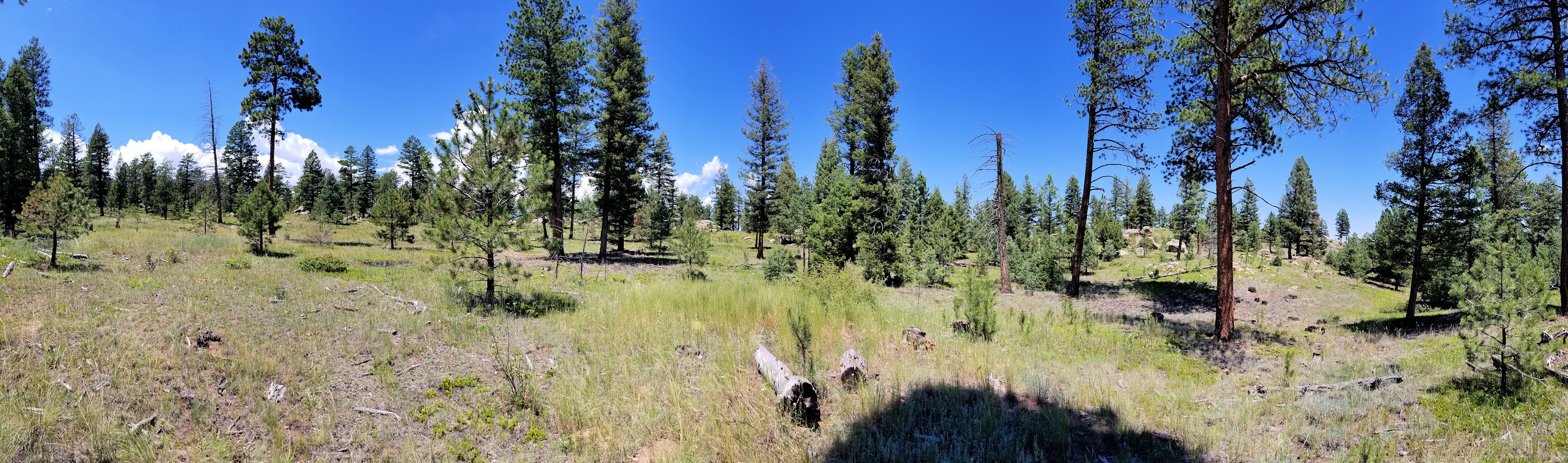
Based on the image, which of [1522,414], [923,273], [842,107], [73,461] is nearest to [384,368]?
[73,461]

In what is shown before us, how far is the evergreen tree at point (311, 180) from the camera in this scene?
64375 mm

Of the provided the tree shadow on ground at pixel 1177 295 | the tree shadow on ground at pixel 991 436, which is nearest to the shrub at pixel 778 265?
the tree shadow on ground at pixel 1177 295

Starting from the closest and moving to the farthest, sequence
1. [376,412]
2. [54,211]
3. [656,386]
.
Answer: [376,412] < [656,386] < [54,211]

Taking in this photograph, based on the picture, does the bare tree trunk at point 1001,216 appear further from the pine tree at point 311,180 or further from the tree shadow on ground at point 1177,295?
the pine tree at point 311,180

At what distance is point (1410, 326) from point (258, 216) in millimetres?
38226

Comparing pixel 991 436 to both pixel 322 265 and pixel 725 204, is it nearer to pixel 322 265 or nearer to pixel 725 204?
pixel 322 265

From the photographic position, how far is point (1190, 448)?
4.64 meters

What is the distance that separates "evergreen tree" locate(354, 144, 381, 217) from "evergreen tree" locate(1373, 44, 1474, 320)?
86.8 m

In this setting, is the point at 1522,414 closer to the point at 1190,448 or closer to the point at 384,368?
the point at 1190,448

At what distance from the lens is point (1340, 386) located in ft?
21.1

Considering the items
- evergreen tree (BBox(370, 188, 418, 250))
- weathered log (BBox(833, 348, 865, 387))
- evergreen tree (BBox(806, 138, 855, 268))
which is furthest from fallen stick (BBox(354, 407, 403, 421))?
evergreen tree (BBox(370, 188, 418, 250))

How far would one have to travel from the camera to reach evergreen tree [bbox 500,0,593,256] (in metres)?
22.0

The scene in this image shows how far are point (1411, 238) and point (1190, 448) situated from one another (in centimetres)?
2193

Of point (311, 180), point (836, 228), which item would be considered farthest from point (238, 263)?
A: point (311, 180)
